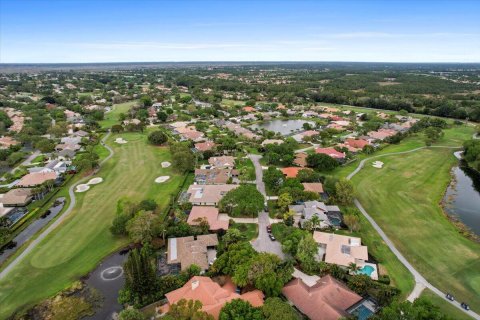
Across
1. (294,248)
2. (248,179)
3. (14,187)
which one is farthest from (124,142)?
(294,248)

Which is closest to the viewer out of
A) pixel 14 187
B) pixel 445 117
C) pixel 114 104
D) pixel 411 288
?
pixel 411 288

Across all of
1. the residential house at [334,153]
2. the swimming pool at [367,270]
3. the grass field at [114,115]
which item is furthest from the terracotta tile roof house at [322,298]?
the grass field at [114,115]

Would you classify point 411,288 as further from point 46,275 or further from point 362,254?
point 46,275

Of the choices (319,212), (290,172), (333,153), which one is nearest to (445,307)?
(319,212)

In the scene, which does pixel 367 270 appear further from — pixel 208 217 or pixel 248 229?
pixel 208 217

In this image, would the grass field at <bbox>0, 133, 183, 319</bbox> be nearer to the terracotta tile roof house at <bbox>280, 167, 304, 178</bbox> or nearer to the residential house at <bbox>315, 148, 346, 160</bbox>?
the terracotta tile roof house at <bbox>280, 167, 304, 178</bbox>

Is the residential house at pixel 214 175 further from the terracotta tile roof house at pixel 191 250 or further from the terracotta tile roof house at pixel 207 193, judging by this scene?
the terracotta tile roof house at pixel 191 250
